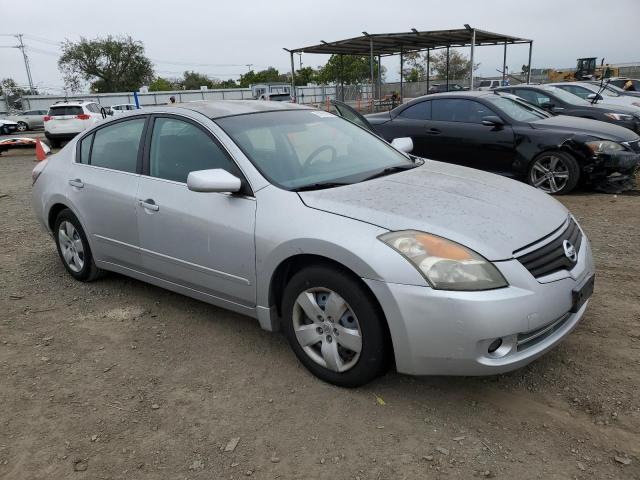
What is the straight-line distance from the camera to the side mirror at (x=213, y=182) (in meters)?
3.04

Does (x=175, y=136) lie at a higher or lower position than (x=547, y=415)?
higher

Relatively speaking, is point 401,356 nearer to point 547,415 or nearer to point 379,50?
point 547,415

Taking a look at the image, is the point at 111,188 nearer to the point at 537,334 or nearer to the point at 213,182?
the point at 213,182

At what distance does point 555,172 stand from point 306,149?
5.08 m

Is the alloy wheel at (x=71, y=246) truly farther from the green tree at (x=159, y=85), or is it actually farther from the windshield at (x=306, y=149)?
the green tree at (x=159, y=85)

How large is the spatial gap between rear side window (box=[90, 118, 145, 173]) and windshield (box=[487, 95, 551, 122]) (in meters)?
5.65

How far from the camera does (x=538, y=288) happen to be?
8.33 ft

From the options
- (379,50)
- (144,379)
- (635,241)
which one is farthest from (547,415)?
(379,50)

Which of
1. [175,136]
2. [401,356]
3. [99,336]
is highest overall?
[175,136]

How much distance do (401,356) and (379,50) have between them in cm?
2147

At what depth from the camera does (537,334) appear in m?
2.60

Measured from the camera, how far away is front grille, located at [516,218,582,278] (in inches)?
102

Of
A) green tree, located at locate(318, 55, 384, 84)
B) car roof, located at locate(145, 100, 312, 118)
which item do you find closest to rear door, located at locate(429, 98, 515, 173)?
car roof, located at locate(145, 100, 312, 118)

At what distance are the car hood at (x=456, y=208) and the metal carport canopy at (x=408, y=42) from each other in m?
14.7
